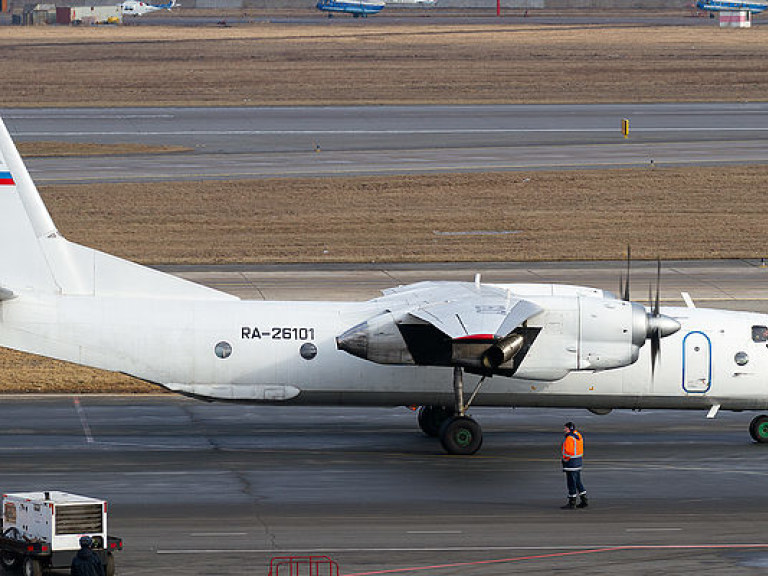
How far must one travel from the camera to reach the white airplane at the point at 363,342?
3020 centimetres

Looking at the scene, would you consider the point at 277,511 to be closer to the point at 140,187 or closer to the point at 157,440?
the point at 157,440

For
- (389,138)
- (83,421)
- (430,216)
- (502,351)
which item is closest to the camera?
(502,351)

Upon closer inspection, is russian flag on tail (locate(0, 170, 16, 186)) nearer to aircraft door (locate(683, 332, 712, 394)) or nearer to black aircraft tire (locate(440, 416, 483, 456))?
black aircraft tire (locate(440, 416, 483, 456))

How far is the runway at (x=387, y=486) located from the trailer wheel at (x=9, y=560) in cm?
163

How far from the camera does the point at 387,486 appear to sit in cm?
2825

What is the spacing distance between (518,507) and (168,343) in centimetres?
868

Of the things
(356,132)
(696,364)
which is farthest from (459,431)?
(356,132)

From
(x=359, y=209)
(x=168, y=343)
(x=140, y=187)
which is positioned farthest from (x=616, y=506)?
(x=140, y=187)

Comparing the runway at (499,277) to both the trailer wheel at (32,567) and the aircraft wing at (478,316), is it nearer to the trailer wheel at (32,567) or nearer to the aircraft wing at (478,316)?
the aircraft wing at (478,316)

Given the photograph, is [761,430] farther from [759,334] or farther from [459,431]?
[459,431]

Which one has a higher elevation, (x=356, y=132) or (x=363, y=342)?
(x=356, y=132)

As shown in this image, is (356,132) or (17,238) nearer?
(17,238)

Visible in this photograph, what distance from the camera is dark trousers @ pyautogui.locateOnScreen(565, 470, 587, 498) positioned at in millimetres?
26453

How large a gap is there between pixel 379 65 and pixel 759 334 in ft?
332
